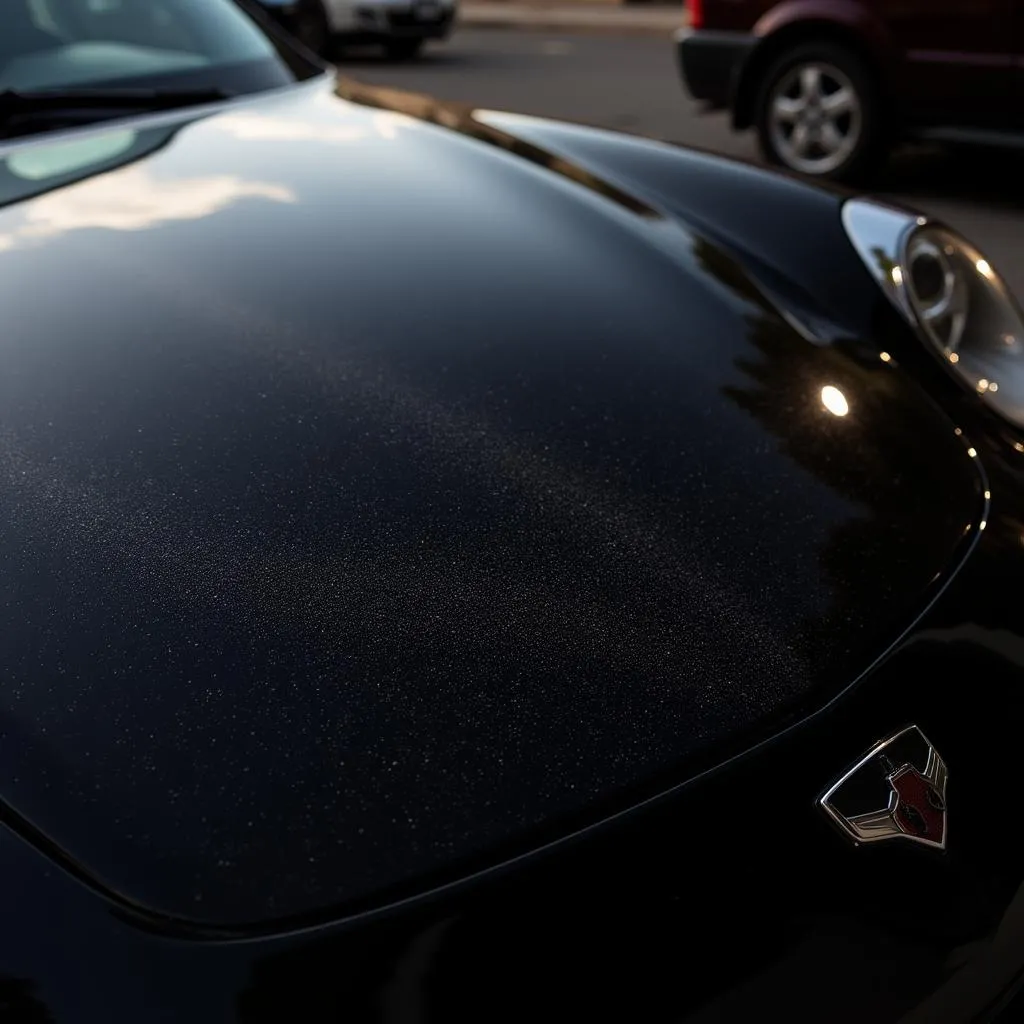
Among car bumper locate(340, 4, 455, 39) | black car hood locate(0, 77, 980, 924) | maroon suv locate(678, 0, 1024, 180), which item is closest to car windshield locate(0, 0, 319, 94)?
black car hood locate(0, 77, 980, 924)

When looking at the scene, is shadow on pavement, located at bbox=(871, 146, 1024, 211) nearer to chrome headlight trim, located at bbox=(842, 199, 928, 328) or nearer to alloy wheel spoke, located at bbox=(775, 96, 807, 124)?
alloy wheel spoke, located at bbox=(775, 96, 807, 124)

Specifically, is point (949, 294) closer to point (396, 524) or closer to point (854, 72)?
point (396, 524)

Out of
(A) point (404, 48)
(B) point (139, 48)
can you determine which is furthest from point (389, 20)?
(B) point (139, 48)

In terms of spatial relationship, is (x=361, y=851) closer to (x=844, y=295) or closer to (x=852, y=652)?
(x=852, y=652)

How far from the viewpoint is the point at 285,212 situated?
5.79ft

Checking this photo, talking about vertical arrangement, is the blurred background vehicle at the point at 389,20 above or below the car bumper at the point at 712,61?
above

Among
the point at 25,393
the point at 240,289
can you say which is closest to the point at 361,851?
the point at 25,393

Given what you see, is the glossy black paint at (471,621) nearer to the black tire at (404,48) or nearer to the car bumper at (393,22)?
the car bumper at (393,22)

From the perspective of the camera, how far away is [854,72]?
5.54 m

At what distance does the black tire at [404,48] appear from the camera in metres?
12.7

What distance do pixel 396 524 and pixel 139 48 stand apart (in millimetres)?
1631

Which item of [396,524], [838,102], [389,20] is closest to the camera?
[396,524]

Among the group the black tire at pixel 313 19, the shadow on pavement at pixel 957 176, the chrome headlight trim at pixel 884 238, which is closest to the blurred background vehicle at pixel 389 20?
the shadow on pavement at pixel 957 176

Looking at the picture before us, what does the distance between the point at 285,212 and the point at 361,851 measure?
106 centimetres
